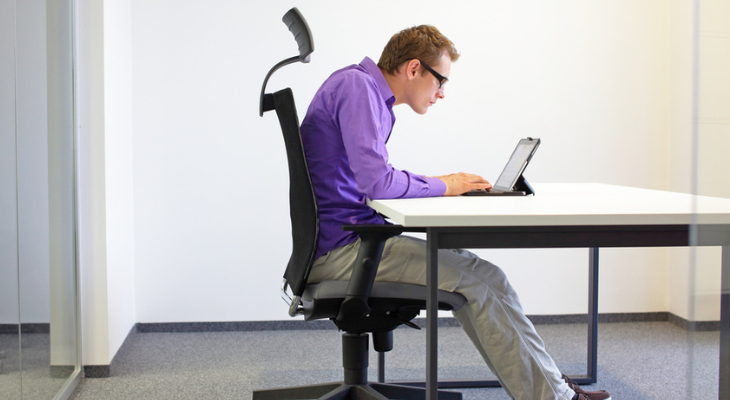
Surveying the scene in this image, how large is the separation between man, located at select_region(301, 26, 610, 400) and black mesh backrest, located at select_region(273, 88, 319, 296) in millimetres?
71

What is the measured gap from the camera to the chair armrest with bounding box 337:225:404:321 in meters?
1.64

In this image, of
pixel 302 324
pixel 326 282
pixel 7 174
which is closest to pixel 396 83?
pixel 326 282

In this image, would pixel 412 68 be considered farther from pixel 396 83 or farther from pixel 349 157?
pixel 349 157

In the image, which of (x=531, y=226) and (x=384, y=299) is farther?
(x=384, y=299)

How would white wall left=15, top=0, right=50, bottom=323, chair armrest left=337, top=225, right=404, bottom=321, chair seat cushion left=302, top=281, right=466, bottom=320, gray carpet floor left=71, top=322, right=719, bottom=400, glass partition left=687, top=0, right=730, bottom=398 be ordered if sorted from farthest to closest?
gray carpet floor left=71, top=322, right=719, bottom=400 < white wall left=15, top=0, right=50, bottom=323 < chair seat cushion left=302, top=281, right=466, bottom=320 < chair armrest left=337, top=225, right=404, bottom=321 < glass partition left=687, top=0, right=730, bottom=398

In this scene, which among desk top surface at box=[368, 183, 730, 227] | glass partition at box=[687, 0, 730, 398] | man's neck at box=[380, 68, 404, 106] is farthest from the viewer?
man's neck at box=[380, 68, 404, 106]

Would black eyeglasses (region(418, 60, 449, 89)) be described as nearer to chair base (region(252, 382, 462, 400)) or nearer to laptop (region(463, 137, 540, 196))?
laptop (region(463, 137, 540, 196))

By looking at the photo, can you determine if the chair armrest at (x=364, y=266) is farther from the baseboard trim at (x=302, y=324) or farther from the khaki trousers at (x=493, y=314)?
the baseboard trim at (x=302, y=324)

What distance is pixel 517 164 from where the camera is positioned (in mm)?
2070

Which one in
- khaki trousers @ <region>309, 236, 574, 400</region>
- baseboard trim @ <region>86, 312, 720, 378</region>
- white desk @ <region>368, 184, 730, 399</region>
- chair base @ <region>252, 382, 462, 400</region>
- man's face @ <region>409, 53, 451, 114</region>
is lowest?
baseboard trim @ <region>86, 312, 720, 378</region>

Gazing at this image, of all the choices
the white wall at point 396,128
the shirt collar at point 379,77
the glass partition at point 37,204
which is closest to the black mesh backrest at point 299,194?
the shirt collar at point 379,77

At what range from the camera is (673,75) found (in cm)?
343

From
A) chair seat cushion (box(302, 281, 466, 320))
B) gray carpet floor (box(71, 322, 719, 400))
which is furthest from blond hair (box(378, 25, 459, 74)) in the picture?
gray carpet floor (box(71, 322, 719, 400))

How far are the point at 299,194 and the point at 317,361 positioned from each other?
4.21ft
